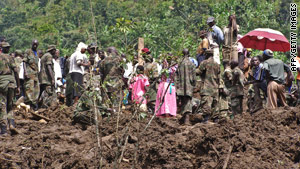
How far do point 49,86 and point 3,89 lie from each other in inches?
128

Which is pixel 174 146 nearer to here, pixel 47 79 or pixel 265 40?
pixel 47 79

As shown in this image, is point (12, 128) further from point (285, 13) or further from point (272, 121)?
point (285, 13)

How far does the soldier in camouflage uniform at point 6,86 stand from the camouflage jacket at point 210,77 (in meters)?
3.22

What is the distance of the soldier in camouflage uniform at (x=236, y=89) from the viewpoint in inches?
416

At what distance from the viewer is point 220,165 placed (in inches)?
275

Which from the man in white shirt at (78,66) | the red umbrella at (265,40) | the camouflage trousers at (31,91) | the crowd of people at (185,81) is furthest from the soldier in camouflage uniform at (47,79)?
the red umbrella at (265,40)

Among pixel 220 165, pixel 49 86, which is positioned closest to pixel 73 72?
pixel 49 86

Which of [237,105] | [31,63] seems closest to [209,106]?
[237,105]

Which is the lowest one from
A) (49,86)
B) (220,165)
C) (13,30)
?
(220,165)

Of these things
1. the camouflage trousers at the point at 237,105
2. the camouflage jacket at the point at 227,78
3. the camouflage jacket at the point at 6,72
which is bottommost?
the camouflage trousers at the point at 237,105

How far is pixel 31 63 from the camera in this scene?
11.7m

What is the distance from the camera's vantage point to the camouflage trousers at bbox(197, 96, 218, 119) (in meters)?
9.78

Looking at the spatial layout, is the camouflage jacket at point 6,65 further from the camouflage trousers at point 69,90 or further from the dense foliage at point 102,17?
the dense foliage at point 102,17

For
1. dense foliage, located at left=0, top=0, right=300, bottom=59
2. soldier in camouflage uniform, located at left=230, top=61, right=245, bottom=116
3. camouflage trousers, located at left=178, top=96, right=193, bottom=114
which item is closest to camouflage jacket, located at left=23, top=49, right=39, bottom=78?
camouflage trousers, located at left=178, top=96, right=193, bottom=114
